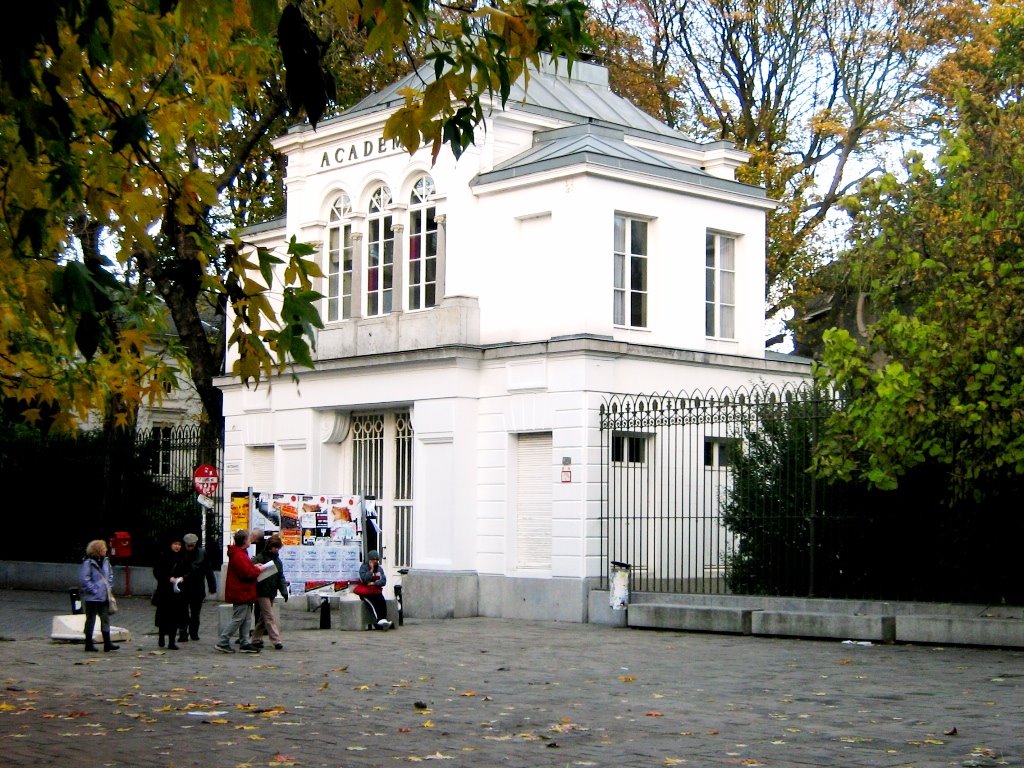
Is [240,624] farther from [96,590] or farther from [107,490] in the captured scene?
[107,490]

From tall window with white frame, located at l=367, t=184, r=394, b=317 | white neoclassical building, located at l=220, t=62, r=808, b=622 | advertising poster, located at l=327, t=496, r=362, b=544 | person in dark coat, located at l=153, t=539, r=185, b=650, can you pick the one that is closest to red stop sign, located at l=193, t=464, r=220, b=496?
white neoclassical building, located at l=220, t=62, r=808, b=622

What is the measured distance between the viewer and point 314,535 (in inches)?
978

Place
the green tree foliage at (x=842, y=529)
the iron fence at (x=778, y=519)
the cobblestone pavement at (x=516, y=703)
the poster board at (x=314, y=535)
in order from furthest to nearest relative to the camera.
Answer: the poster board at (x=314, y=535) < the iron fence at (x=778, y=519) < the green tree foliage at (x=842, y=529) < the cobblestone pavement at (x=516, y=703)

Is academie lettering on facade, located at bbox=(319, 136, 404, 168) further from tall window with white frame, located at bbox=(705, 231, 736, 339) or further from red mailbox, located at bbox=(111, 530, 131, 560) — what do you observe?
red mailbox, located at bbox=(111, 530, 131, 560)

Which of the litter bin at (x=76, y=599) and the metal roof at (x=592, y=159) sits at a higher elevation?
the metal roof at (x=592, y=159)

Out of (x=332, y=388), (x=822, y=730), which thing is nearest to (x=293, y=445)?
(x=332, y=388)

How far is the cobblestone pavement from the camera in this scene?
1097cm

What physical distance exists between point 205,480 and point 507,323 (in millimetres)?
7173

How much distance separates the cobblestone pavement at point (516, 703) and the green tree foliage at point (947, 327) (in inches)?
95.9

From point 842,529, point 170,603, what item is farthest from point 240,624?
point 842,529

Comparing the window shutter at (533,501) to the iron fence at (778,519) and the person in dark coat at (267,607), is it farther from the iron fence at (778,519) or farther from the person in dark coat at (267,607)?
the person in dark coat at (267,607)

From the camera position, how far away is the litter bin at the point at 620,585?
77.7 feet

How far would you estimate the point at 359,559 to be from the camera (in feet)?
83.0

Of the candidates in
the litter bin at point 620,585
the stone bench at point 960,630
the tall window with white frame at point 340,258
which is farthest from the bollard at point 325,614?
the stone bench at point 960,630
